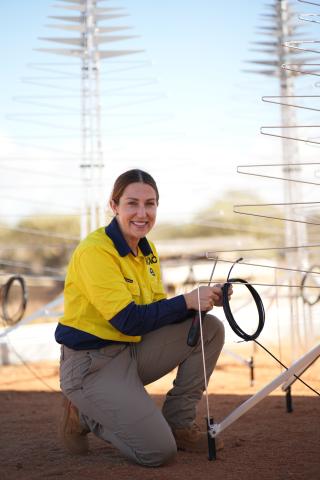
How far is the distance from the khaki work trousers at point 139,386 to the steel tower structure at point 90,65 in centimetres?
302

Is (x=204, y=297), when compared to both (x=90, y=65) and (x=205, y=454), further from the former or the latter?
(x=90, y=65)

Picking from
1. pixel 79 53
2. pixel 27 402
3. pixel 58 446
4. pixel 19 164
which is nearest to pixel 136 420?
pixel 58 446

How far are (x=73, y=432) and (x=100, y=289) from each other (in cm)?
69

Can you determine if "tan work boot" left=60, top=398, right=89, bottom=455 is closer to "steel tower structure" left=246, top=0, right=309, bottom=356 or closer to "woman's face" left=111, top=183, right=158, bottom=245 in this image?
"woman's face" left=111, top=183, right=158, bottom=245

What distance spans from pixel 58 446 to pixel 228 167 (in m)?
5.31

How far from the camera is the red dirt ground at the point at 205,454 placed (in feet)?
8.74

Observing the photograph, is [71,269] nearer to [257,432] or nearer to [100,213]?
[257,432]

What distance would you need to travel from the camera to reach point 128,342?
3.01 m

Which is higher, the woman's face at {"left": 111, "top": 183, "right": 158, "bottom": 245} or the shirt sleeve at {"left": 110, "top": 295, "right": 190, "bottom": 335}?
the woman's face at {"left": 111, "top": 183, "right": 158, "bottom": 245}

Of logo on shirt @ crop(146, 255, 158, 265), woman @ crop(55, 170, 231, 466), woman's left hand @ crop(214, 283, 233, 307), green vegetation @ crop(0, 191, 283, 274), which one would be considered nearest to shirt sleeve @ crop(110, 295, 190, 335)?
woman @ crop(55, 170, 231, 466)

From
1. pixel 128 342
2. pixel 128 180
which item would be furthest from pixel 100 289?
pixel 128 180

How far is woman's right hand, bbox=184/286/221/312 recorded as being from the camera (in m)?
2.76

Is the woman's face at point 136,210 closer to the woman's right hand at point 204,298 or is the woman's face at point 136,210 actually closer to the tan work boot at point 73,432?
the woman's right hand at point 204,298

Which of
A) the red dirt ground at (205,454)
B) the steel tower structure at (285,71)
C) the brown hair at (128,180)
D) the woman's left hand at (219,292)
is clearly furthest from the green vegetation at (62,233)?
the woman's left hand at (219,292)
